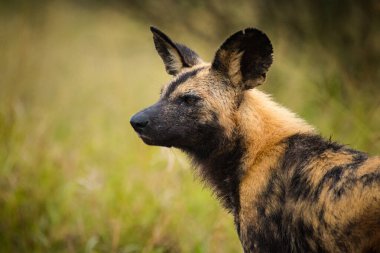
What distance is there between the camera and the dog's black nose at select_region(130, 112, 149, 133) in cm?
430

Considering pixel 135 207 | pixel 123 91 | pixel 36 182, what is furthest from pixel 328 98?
pixel 123 91

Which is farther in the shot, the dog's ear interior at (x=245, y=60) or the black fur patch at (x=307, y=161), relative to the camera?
the dog's ear interior at (x=245, y=60)

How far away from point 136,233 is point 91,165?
5.79 ft

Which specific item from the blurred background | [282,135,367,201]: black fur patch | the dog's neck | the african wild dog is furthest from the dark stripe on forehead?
the blurred background

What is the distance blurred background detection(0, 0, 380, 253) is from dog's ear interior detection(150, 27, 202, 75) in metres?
0.88

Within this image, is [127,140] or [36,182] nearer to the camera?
[36,182]

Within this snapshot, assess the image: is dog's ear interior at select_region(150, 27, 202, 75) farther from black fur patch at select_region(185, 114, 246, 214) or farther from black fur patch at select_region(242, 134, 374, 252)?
black fur patch at select_region(242, 134, 374, 252)

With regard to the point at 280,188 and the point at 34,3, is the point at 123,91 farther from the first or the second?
the point at 280,188

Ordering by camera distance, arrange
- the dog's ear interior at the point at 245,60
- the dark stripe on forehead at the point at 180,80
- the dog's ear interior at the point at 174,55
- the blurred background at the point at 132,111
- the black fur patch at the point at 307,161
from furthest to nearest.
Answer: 1. the blurred background at the point at 132,111
2. the dog's ear interior at the point at 174,55
3. the dark stripe on forehead at the point at 180,80
4. the dog's ear interior at the point at 245,60
5. the black fur patch at the point at 307,161

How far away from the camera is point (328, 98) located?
643 centimetres

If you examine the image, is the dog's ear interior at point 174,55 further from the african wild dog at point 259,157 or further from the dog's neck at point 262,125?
the dog's neck at point 262,125

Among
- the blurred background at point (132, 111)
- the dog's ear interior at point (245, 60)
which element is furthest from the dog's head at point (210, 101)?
the blurred background at point (132, 111)

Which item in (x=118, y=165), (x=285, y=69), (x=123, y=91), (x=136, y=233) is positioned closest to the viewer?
(x=136, y=233)

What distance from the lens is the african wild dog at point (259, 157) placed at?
358cm
